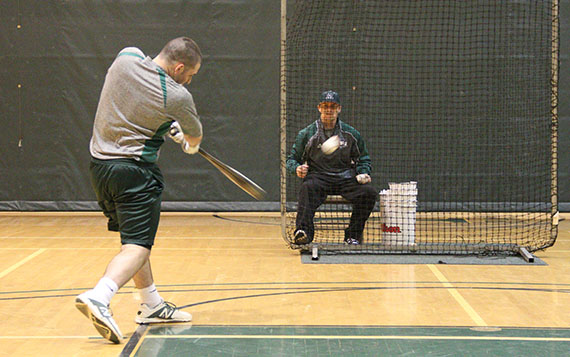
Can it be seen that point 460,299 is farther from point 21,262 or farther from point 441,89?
point 441,89

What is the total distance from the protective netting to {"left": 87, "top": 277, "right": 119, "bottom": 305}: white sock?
559 cm

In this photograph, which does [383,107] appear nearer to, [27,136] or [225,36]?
[225,36]

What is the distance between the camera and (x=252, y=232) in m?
8.57

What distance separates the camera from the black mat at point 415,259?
6.65m

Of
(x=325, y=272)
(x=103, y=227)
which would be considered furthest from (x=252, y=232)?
(x=325, y=272)

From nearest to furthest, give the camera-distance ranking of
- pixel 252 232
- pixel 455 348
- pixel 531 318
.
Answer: pixel 455 348 → pixel 531 318 → pixel 252 232

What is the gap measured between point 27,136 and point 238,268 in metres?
4.77

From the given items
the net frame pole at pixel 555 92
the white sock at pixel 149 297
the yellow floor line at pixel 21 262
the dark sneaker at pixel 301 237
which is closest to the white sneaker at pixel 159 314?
the white sock at pixel 149 297

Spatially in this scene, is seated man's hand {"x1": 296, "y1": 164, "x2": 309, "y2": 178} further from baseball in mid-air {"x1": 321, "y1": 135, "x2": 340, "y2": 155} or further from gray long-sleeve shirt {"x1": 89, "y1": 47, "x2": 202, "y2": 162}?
gray long-sleeve shirt {"x1": 89, "y1": 47, "x2": 202, "y2": 162}

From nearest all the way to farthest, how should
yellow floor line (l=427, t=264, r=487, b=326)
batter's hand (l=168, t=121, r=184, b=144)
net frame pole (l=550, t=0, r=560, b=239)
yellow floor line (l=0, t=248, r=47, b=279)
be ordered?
batter's hand (l=168, t=121, r=184, b=144) → yellow floor line (l=427, t=264, r=487, b=326) → yellow floor line (l=0, t=248, r=47, b=279) → net frame pole (l=550, t=0, r=560, b=239)

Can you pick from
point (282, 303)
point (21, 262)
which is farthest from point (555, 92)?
point (21, 262)

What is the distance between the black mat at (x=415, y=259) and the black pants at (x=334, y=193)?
Answer: 42cm

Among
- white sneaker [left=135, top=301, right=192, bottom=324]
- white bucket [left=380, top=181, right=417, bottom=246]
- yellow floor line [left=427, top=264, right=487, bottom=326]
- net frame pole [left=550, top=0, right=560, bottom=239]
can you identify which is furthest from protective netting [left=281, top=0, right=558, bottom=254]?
white sneaker [left=135, top=301, right=192, bottom=324]

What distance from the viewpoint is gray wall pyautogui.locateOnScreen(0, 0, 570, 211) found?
9.84m
